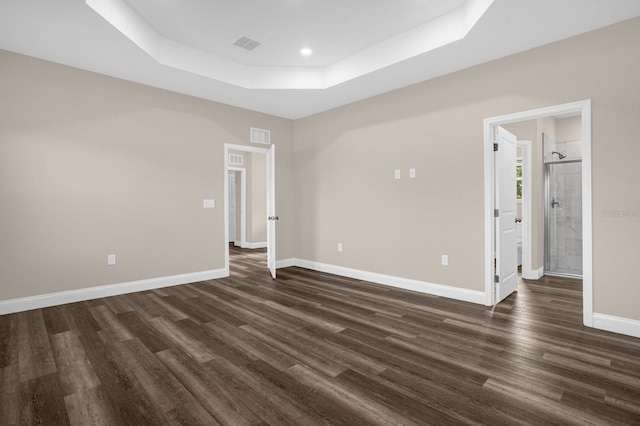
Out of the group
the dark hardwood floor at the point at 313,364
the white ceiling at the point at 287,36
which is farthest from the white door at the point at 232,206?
the dark hardwood floor at the point at 313,364

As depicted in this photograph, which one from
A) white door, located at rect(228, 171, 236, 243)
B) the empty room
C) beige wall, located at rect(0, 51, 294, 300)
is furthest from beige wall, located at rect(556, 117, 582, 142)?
white door, located at rect(228, 171, 236, 243)

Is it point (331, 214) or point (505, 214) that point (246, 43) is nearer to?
point (331, 214)

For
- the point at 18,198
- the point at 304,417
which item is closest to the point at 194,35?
the point at 18,198

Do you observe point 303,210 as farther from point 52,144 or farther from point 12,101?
point 12,101

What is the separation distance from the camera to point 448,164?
4.05 m

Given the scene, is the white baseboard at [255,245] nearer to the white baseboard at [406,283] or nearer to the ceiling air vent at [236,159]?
the ceiling air vent at [236,159]

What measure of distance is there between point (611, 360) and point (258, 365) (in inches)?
104

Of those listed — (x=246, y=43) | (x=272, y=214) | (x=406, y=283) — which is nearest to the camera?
(x=246, y=43)

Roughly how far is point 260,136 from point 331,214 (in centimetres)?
191

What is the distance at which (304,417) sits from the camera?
1750mm

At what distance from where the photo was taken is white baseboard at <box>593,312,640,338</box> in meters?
2.82

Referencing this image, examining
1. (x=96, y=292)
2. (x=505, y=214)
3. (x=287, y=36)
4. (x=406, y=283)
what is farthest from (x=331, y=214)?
(x=96, y=292)

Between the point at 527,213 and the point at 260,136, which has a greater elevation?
the point at 260,136

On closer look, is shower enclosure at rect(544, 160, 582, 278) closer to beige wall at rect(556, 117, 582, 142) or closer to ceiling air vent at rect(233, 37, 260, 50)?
beige wall at rect(556, 117, 582, 142)
